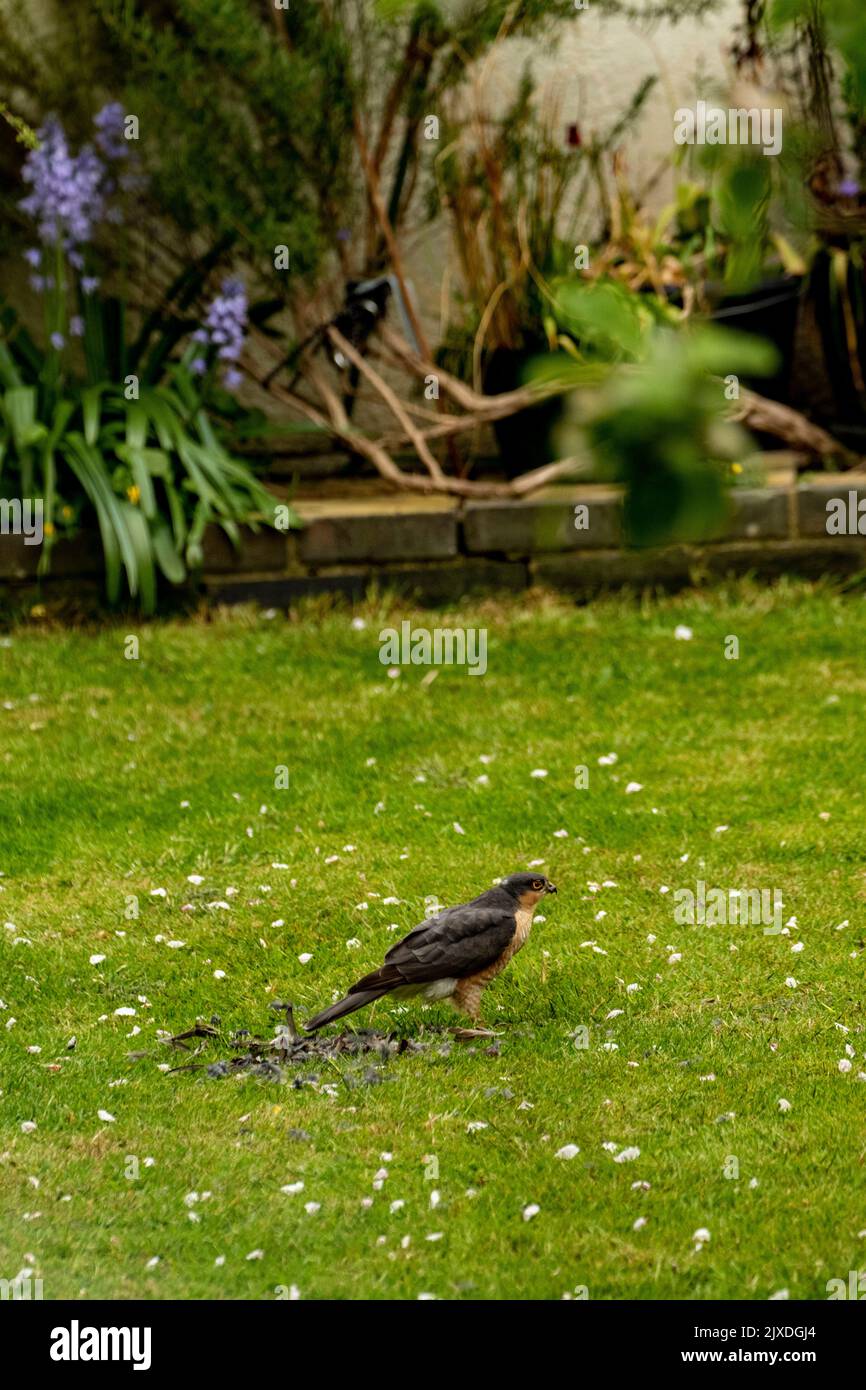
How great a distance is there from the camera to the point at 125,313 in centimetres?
788

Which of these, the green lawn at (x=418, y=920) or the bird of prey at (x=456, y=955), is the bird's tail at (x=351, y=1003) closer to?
the bird of prey at (x=456, y=955)

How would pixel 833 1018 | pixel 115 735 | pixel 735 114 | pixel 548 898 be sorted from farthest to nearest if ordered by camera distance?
pixel 115 735 → pixel 548 898 → pixel 833 1018 → pixel 735 114

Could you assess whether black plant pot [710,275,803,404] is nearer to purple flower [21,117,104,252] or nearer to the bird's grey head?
purple flower [21,117,104,252]

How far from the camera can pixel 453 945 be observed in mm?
3854

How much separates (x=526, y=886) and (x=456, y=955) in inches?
12.2

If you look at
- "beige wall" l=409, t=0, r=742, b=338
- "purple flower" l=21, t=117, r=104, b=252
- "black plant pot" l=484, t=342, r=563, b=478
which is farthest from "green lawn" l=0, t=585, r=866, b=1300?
"beige wall" l=409, t=0, r=742, b=338

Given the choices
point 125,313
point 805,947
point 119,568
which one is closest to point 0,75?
point 125,313

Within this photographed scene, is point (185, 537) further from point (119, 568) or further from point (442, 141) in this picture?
point (442, 141)

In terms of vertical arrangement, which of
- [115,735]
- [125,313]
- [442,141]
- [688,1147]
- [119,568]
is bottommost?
[688,1147]

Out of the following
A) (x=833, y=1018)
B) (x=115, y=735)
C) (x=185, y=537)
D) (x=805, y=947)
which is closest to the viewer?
(x=833, y=1018)

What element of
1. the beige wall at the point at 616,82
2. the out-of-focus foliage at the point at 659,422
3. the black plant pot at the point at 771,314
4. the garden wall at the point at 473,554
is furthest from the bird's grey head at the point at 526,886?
the beige wall at the point at 616,82

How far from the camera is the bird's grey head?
4.07 m

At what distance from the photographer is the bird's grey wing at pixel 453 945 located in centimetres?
382

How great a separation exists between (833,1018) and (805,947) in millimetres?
414
